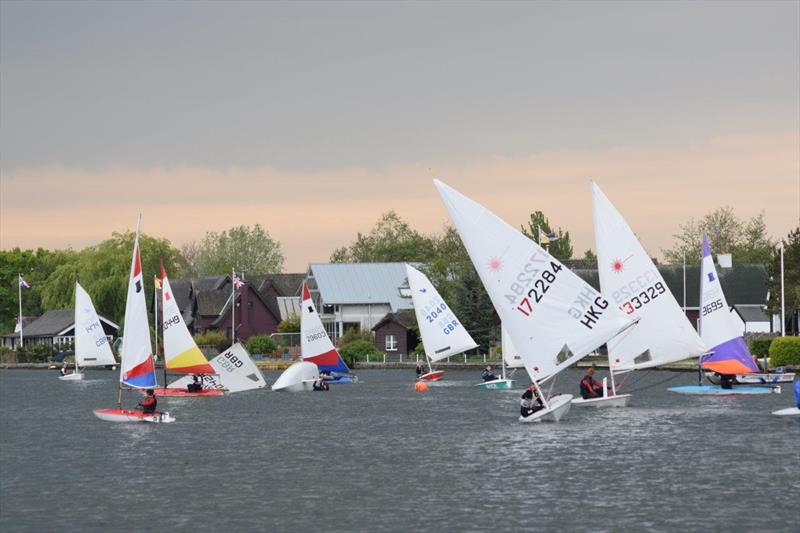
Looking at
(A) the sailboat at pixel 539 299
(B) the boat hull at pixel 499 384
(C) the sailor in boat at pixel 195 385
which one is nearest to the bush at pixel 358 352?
(B) the boat hull at pixel 499 384

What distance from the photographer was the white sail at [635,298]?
56.2 m

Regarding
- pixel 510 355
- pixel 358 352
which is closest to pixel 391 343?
pixel 358 352

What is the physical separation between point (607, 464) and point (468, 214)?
36.2 ft

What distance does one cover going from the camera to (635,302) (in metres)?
56.5

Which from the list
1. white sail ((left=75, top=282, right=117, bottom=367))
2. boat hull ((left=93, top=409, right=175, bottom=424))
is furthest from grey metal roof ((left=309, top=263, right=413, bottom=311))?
boat hull ((left=93, top=409, right=175, bottom=424))

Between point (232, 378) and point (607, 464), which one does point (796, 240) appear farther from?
point (607, 464)

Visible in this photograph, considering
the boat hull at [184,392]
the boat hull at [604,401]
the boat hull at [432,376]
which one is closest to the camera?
the boat hull at [604,401]

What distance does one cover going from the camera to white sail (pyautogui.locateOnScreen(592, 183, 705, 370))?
56.2 m

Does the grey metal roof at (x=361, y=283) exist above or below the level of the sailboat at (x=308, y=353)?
above

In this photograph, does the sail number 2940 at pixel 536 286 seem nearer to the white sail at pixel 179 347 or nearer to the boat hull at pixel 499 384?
the white sail at pixel 179 347

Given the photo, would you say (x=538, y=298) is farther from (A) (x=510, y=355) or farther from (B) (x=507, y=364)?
(A) (x=510, y=355)

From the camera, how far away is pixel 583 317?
47906 mm

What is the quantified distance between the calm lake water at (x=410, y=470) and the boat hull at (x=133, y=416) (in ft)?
2.10

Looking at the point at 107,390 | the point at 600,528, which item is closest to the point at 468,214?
the point at 600,528
